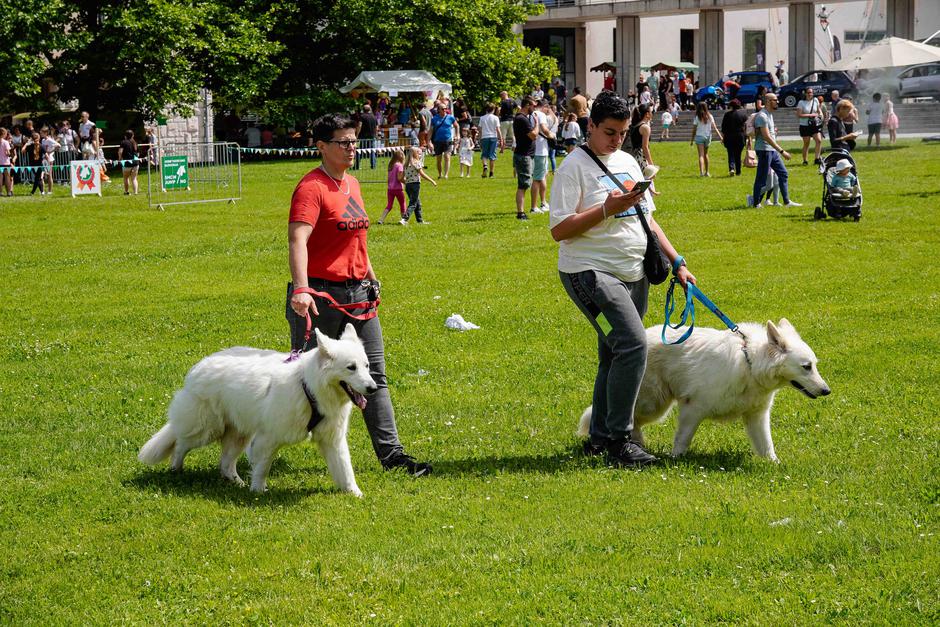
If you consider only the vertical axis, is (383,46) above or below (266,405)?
above

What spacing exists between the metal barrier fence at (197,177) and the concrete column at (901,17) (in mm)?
42544

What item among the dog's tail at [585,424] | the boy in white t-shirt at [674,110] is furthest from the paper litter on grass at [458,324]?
the boy in white t-shirt at [674,110]

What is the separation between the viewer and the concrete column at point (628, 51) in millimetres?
68150

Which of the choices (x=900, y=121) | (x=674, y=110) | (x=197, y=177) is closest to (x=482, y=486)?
(x=197, y=177)

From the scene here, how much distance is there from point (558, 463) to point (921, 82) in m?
42.1

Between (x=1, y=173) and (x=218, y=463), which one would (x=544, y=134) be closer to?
(x=218, y=463)

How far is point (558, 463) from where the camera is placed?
719 cm

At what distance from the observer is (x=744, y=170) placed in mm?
28984

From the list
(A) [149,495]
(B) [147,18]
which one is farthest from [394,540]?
(B) [147,18]

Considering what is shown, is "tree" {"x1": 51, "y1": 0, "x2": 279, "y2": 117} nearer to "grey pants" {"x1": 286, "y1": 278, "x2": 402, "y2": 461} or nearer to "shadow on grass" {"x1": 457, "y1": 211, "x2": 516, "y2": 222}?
"shadow on grass" {"x1": 457, "y1": 211, "x2": 516, "y2": 222}

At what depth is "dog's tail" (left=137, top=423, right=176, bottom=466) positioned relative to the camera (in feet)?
22.9

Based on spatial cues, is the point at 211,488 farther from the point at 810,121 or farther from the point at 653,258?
the point at 810,121

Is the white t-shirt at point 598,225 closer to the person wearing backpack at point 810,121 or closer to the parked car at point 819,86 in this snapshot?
the person wearing backpack at point 810,121

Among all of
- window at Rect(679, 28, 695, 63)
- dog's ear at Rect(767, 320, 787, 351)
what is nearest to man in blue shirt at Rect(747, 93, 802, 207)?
dog's ear at Rect(767, 320, 787, 351)
